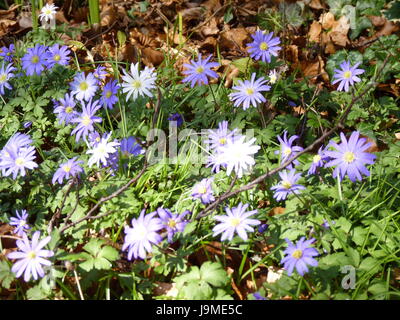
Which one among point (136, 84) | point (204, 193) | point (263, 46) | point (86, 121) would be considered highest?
point (263, 46)

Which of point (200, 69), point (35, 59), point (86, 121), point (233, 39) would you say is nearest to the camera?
point (86, 121)

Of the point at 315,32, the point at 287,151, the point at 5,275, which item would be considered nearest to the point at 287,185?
the point at 287,151

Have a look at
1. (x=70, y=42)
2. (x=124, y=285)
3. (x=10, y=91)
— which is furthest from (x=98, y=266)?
(x=70, y=42)

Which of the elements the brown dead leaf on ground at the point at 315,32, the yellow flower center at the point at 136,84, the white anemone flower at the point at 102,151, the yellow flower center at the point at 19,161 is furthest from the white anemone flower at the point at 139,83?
Result: the brown dead leaf on ground at the point at 315,32

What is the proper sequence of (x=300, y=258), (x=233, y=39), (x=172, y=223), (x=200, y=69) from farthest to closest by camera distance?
(x=233, y=39) < (x=200, y=69) < (x=172, y=223) < (x=300, y=258)

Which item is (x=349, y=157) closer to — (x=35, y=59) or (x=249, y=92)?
(x=249, y=92)

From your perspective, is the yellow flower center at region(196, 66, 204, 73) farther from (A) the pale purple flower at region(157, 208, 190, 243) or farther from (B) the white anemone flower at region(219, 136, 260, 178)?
(A) the pale purple flower at region(157, 208, 190, 243)

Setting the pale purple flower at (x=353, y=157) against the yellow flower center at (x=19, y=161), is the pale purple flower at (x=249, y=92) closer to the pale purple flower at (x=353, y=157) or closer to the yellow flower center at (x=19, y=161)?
the pale purple flower at (x=353, y=157)

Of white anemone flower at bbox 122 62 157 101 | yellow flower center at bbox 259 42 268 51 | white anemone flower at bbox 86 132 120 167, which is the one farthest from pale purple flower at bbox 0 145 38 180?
yellow flower center at bbox 259 42 268 51
